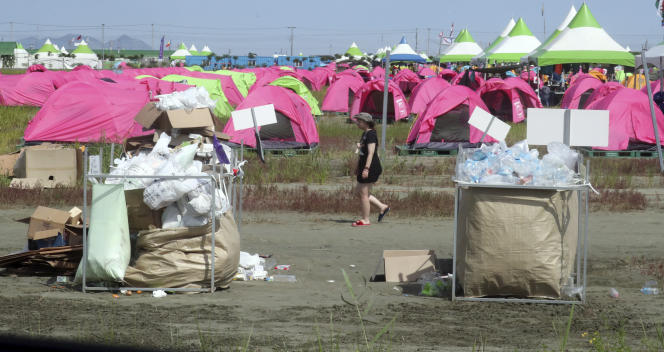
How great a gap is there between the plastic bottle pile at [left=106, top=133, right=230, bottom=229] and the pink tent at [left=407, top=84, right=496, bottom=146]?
1261 cm

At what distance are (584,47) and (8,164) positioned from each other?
1730 cm

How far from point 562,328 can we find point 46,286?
4419mm

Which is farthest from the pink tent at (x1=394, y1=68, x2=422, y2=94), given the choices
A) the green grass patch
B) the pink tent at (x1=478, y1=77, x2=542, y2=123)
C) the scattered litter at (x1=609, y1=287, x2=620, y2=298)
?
the scattered litter at (x1=609, y1=287, x2=620, y2=298)

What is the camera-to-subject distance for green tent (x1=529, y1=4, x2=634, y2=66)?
81.5 ft

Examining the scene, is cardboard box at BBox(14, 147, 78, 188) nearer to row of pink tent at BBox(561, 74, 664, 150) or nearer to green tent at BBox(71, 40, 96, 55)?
row of pink tent at BBox(561, 74, 664, 150)

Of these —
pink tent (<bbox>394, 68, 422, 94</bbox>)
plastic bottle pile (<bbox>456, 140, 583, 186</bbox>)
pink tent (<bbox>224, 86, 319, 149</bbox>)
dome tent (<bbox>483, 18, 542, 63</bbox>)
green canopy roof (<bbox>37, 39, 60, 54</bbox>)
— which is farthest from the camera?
green canopy roof (<bbox>37, 39, 60, 54</bbox>)

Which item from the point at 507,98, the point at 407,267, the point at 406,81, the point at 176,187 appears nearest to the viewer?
the point at 176,187

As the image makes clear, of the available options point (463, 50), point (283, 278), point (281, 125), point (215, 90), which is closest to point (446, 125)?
point (281, 125)

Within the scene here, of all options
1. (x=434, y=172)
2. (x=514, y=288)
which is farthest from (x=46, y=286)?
(x=434, y=172)

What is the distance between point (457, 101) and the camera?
19.8 meters

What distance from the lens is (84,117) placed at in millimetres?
19844

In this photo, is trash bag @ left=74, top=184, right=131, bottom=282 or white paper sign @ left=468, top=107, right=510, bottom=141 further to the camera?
white paper sign @ left=468, top=107, right=510, bottom=141

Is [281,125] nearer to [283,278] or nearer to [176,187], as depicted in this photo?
[283,278]

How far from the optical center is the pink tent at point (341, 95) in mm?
31281
